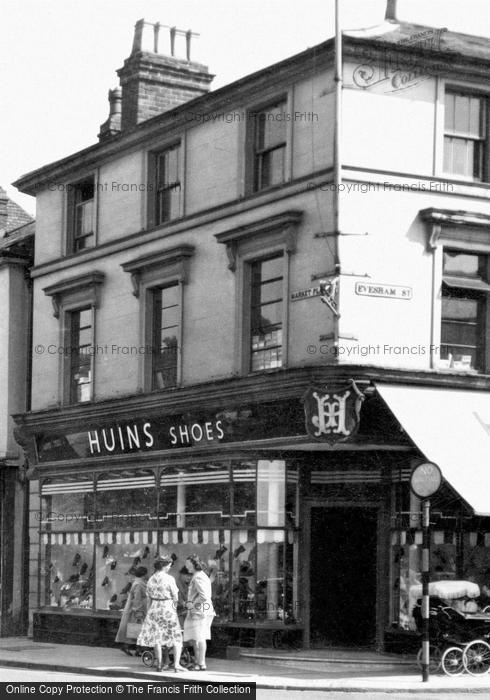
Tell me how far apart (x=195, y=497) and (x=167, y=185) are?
239 inches

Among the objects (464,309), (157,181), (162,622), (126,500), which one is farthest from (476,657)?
(157,181)

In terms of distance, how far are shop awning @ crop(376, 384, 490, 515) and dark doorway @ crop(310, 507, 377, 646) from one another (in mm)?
2573

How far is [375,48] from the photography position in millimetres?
23797

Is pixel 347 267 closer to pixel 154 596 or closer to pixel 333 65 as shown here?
pixel 333 65

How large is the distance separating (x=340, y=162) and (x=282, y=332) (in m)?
3.09

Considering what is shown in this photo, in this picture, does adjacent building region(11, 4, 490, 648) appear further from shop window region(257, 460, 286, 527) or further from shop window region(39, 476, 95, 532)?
shop window region(39, 476, 95, 532)

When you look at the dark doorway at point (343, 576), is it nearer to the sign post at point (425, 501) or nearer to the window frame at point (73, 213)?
the sign post at point (425, 501)

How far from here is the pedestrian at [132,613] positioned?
82.7 ft

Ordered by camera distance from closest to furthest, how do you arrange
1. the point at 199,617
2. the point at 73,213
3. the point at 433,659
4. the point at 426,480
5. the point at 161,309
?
the point at 426,480, the point at 433,659, the point at 199,617, the point at 161,309, the point at 73,213

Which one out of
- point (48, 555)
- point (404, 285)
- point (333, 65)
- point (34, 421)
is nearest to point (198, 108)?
point (333, 65)

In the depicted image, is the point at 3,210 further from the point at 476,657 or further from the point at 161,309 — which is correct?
the point at 476,657

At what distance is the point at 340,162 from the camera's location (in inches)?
920

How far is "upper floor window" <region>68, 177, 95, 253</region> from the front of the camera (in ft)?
101

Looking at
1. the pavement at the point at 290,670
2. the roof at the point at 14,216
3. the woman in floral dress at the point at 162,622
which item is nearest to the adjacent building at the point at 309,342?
the pavement at the point at 290,670
